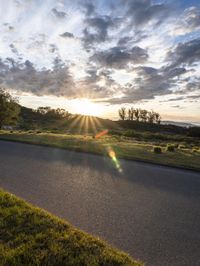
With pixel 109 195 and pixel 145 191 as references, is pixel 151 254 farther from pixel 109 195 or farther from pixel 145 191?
pixel 145 191

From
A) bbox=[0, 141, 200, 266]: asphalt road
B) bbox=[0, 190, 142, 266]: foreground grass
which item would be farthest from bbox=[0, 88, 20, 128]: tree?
bbox=[0, 190, 142, 266]: foreground grass

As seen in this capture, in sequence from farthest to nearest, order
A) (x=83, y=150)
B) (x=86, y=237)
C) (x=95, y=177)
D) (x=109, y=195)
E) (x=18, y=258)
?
(x=83, y=150), (x=95, y=177), (x=109, y=195), (x=86, y=237), (x=18, y=258)

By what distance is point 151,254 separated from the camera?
12.9 feet

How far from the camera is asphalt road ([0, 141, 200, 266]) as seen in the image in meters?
4.23

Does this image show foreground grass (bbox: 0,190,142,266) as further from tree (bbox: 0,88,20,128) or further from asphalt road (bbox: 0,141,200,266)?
tree (bbox: 0,88,20,128)

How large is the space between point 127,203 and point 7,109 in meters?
30.2

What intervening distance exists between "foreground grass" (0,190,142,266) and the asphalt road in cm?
51

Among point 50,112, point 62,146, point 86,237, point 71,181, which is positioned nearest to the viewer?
point 86,237

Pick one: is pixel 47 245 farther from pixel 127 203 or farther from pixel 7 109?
pixel 7 109

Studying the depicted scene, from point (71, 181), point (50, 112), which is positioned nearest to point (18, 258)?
point (71, 181)

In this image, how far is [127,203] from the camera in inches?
247

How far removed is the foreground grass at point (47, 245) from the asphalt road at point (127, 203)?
0.51m

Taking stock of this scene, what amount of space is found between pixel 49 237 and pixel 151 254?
1783mm

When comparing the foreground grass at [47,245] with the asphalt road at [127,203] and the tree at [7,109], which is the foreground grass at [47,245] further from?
the tree at [7,109]
